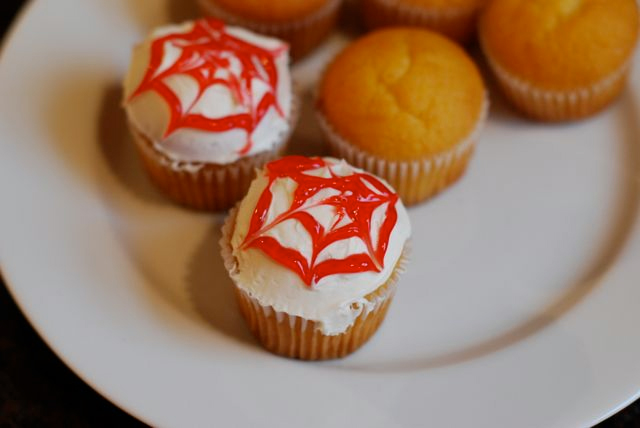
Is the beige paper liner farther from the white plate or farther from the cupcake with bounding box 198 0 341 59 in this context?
the cupcake with bounding box 198 0 341 59

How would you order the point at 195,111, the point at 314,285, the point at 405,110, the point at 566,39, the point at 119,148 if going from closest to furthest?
1. the point at 314,285
2. the point at 195,111
3. the point at 405,110
4. the point at 566,39
5. the point at 119,148

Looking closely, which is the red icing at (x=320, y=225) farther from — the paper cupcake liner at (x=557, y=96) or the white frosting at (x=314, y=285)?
the paper cupcake liner at (x=557, y=96)

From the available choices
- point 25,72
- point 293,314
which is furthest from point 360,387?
point 25,72

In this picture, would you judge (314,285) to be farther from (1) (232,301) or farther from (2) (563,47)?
(2) (563,47)

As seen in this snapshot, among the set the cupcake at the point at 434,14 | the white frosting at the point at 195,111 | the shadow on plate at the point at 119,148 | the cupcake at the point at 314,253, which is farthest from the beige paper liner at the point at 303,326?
the cupcake at the point at 434,14

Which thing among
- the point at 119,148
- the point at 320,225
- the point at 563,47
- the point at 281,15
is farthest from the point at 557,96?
the point at 119,148

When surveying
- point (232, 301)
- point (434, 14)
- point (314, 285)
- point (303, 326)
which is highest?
point (434, 14)

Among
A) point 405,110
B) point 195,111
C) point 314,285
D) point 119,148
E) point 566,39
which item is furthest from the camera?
point 119,148

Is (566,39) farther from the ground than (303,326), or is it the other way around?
(566,39)

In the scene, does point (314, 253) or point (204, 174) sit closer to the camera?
point (314, 253)
